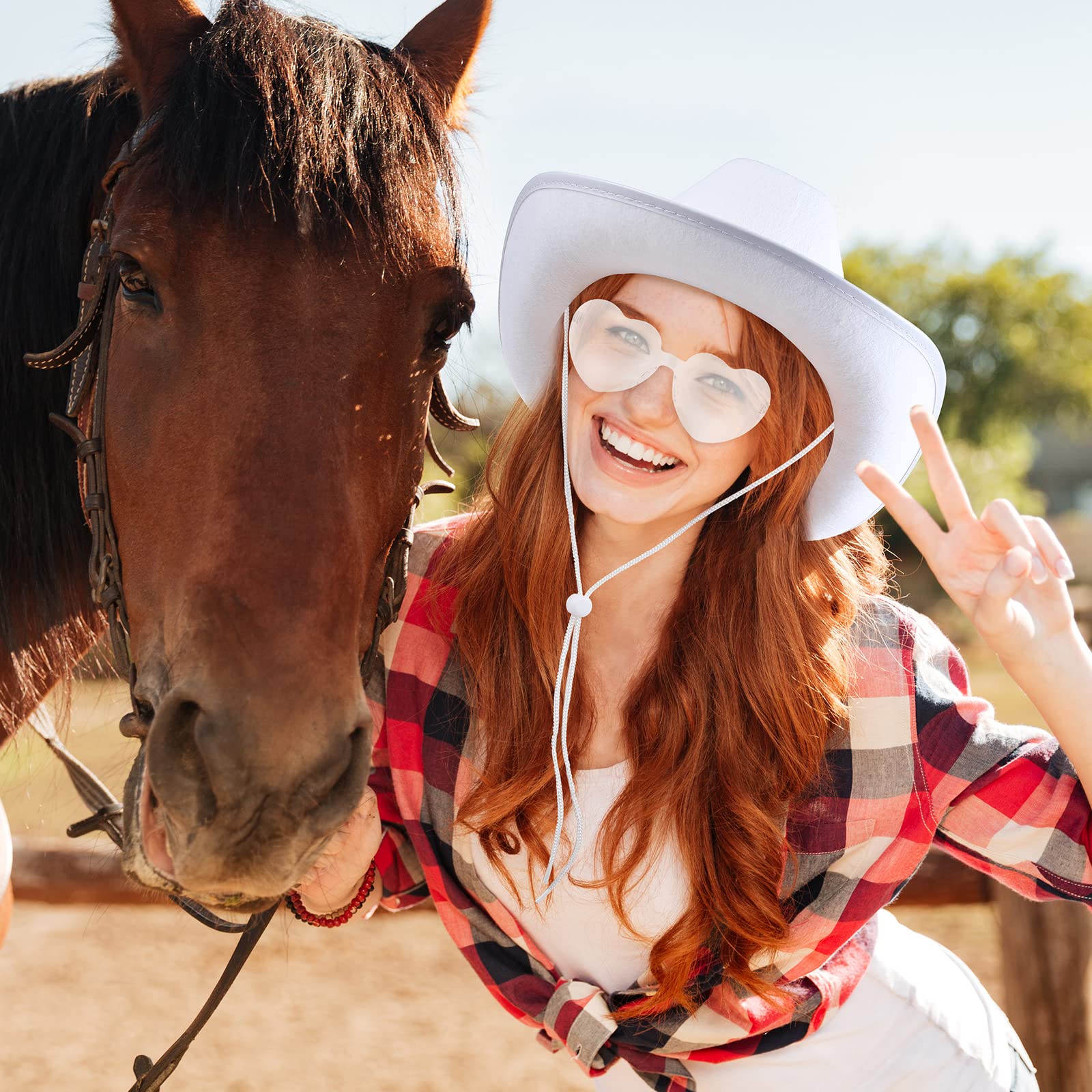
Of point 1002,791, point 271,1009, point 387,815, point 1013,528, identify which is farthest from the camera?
point 271,1009

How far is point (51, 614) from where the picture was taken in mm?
1875

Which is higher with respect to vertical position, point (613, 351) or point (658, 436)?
point (613, 351)

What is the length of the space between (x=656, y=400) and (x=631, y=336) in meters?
0.13

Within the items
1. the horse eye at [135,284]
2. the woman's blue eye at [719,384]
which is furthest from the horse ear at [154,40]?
the woman's blue eye at [719,384]

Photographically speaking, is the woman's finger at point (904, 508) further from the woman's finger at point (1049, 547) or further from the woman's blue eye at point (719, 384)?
the woman's blue eye at point (719, 384)

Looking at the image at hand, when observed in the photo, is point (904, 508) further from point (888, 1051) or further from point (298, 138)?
point (888, 1051)

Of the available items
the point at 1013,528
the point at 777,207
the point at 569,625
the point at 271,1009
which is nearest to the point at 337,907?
the point at 569,625

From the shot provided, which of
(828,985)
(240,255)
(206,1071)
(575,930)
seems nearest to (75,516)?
(240,255)

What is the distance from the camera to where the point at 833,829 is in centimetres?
183

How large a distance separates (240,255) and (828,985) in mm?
1743

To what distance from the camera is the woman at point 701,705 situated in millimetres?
1728

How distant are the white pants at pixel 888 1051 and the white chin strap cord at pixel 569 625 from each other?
22.5 inches

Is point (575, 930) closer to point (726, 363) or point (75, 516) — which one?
point (726, 363)

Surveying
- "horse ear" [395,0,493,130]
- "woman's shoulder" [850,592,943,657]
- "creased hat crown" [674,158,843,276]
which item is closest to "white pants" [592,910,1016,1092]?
"woman's shoulder" [850,592,943,657]
